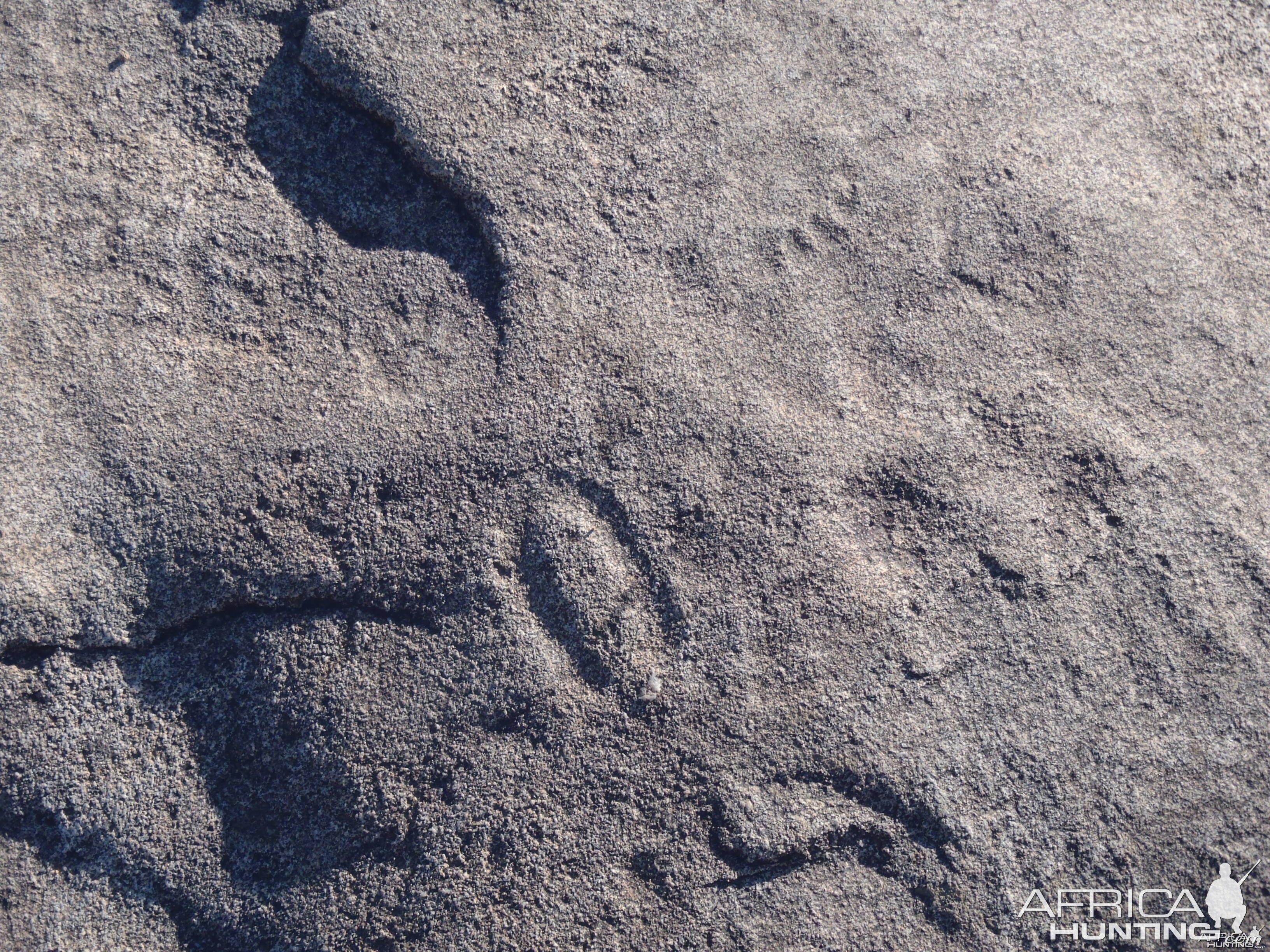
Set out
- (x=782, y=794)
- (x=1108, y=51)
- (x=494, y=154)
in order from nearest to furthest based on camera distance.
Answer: (x=782, y=794) < (x=494, y=154) < (x=1108, y=51)

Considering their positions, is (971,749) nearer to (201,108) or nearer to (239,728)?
(239,728)

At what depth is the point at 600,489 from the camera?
1.07 metres

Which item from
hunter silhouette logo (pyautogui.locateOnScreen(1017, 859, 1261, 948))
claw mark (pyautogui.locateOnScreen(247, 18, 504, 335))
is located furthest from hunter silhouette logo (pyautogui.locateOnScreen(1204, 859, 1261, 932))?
claw mark (pyautogui.locateOnScreen(247, 18, 504, 335))

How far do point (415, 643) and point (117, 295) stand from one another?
0.57 m

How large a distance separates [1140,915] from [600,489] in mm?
798

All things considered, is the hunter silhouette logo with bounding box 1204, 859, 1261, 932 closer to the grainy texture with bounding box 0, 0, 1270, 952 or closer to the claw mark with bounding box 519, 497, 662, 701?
the grainy texture with bounding box 0, 0, 1270, 952

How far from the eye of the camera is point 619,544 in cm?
106

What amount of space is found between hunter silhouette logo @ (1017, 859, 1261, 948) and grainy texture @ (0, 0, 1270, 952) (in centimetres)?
2

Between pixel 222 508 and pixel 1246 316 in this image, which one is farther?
pixel 1246 316

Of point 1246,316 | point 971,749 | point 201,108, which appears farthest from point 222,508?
point 1246,316

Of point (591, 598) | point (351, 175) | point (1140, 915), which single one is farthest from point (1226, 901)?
point (351, 175)

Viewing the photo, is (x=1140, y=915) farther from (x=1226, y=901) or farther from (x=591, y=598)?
(x=591, y=598)

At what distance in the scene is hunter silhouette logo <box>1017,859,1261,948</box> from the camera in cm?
103

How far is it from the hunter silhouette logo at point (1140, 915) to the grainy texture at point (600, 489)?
2 cm
